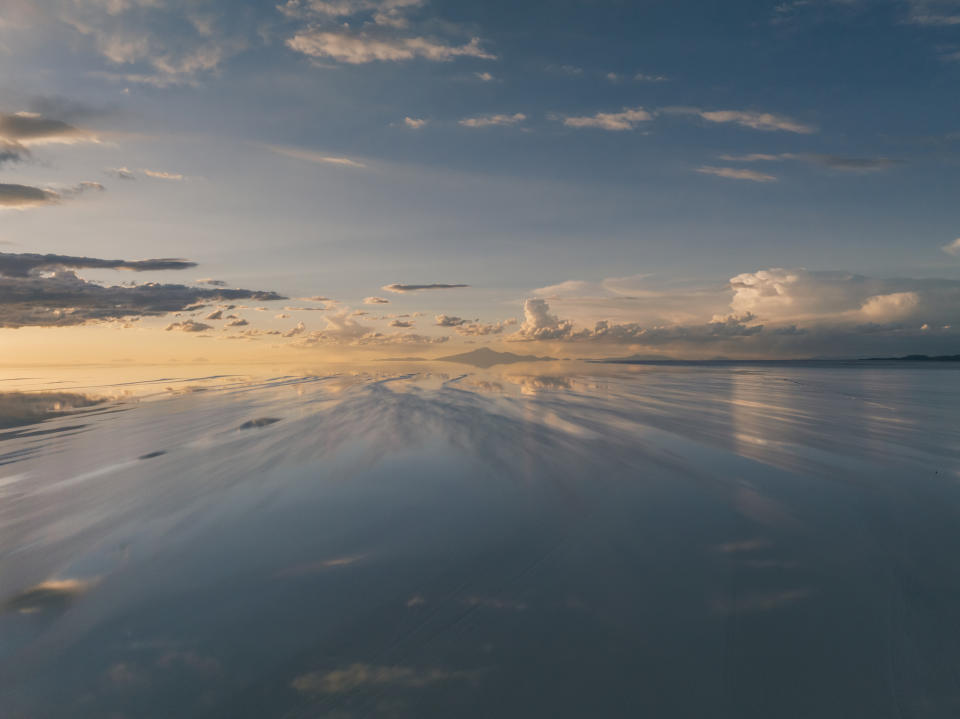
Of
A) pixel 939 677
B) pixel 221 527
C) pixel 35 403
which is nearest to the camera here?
pixel 939 677

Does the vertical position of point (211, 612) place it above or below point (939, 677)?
below

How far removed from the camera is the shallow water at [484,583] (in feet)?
16.8

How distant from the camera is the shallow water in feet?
16.8

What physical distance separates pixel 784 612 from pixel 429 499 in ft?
23.7

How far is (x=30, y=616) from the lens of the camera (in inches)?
271

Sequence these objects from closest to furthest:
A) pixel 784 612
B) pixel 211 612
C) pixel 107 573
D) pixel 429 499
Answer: pixel 784 612, pixel 211 612, pixel 107 573, pixel 429 499

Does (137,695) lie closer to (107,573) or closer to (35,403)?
(107,573)

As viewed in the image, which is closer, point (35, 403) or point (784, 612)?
point (784, 612)

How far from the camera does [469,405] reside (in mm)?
29500

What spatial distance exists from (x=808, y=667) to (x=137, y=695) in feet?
23.6

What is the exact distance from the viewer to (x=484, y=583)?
23.9 feet

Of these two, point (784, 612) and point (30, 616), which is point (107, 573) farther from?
point (784, 612)

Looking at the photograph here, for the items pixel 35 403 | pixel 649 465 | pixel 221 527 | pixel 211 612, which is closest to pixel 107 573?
pixel 221 527

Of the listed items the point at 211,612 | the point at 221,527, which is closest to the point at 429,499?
the point at 221,527
